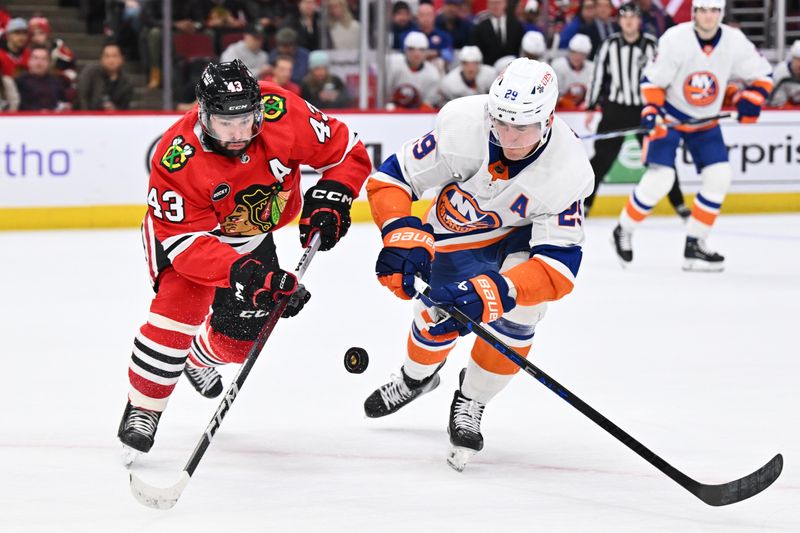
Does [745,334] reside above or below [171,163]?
below

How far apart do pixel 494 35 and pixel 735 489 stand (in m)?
6.94

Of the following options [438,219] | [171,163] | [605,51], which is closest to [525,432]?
[438,219]

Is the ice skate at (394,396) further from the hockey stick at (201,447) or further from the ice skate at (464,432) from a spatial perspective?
the hockey stick at (201,447)

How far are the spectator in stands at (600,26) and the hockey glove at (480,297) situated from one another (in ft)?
22.4

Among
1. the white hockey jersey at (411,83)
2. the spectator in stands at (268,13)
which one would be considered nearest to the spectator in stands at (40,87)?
the spectator in stands at (268,13)

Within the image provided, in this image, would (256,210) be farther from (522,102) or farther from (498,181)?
(522,102)

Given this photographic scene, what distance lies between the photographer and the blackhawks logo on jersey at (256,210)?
3271 millimetres

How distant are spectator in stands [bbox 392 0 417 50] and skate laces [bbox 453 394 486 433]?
639 centimetres

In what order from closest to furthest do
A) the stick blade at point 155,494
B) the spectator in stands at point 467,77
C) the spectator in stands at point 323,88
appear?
the stick blade at point 155,494 → the spectator in stands at point 323,88 → the spectator in stands at point 467,77

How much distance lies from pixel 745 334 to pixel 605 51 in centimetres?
388

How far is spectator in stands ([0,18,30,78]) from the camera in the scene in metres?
8.45

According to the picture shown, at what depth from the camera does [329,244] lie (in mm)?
3295

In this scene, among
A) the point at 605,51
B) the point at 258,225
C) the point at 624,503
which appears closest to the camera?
the point at 624,503

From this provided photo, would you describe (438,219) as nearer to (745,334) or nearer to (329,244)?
(329,244)
